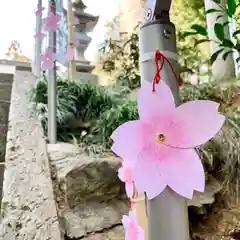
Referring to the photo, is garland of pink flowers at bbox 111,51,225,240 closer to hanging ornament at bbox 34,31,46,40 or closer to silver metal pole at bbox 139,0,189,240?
silver metal pole at bbox 139,0,189,240

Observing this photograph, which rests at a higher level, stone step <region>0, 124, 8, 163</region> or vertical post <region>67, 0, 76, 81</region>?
vertical post <region>67, 0, 76, 81</region>

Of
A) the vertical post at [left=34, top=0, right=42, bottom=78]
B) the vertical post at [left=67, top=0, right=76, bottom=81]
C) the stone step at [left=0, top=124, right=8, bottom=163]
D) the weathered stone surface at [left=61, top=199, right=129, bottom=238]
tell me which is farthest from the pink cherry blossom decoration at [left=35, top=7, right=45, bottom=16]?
the weathered stone surface at [left=61, top=199, right=129, bottom=238]

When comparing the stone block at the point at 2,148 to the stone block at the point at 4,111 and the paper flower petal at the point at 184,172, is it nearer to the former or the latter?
the stone block at the point at 4,111

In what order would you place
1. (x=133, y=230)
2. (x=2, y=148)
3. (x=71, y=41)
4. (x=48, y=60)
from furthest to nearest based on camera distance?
(x=71, y=41), (x=48, y=60), (x=2, y=148), (x=133, y=230)

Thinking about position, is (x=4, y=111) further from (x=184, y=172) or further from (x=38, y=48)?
(x=184, y=172)

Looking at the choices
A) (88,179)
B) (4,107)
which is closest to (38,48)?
(4,107)

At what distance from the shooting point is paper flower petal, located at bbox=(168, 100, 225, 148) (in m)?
0.44

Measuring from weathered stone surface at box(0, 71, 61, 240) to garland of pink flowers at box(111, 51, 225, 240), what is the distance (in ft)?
1.85

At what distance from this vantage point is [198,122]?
1.44 feet

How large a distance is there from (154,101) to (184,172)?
0.10m

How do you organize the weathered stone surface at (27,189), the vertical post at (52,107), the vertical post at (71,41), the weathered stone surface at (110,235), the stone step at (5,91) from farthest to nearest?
the vertical post at (71,41)
the stone step at (5,91)
the vertical post at (52,107)
the weathered stone surface at (110,235)
the weathered stone surface at (27,189)

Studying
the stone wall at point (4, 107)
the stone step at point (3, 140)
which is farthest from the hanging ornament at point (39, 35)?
the stone step at point (3, 140)

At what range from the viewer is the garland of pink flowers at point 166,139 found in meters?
0.43

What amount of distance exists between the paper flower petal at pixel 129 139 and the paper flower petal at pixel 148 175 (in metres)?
0.01
